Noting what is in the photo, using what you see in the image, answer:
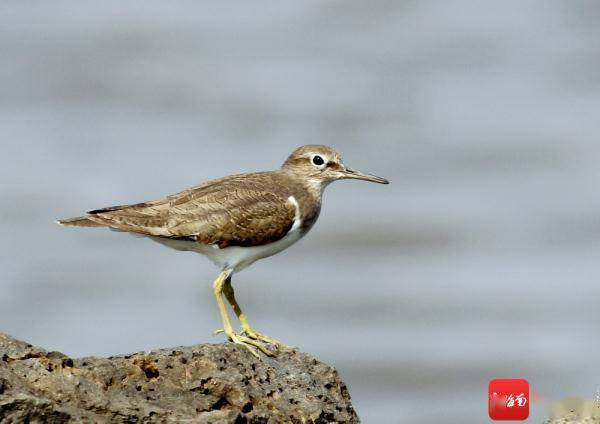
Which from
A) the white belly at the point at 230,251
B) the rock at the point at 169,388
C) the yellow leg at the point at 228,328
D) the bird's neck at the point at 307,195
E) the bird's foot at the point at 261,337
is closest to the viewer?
the rock at the point at 169,388

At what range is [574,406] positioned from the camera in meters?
7.13

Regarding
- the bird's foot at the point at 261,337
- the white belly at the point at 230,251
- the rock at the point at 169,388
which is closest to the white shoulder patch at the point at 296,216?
the white belly at the point at 230,251

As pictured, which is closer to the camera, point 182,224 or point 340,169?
point 182,224

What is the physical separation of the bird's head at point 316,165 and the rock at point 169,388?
125 inches

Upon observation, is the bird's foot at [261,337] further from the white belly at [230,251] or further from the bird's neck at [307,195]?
the bird's neck at [307,195]

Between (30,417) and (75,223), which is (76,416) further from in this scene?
(75,223)

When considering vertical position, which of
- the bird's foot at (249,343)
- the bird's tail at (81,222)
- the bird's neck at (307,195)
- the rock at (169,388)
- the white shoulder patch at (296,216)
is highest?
the bird's neck at (307,195)

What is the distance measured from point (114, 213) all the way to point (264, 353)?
244cm

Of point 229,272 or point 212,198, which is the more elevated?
point 212,198

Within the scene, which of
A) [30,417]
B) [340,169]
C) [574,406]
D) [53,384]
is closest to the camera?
[30,417]

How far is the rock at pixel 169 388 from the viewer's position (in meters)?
5.98

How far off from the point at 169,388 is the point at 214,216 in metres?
2.99

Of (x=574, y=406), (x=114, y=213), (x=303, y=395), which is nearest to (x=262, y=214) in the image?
(x=114, y=213)

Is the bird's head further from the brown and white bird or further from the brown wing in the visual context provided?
the brown wing
